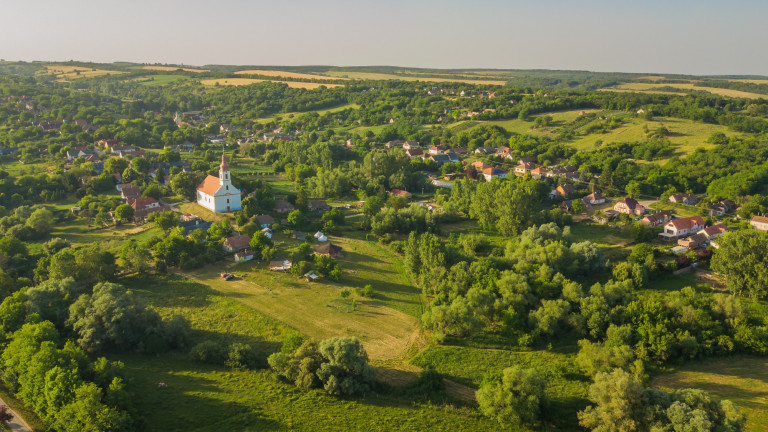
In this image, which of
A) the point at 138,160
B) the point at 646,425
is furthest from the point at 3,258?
the point at 646,425

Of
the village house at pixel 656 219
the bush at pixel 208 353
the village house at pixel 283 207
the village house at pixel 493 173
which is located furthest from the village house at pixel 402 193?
the bush at pixel 208 353

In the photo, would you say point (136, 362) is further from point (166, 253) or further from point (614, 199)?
point (614, 199)

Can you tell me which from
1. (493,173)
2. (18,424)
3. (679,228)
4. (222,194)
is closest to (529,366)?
(18,424)

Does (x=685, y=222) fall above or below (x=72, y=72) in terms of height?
below

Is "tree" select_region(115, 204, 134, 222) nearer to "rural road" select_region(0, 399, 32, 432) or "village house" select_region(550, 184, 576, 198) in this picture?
"rural road" select_region(0, 399, 32, 432)

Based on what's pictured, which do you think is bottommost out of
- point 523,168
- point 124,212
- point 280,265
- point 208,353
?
point 208,353

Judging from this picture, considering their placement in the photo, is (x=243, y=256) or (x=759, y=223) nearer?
(x=243, y=256)

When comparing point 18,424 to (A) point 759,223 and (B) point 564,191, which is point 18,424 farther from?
(A) point 759,223
